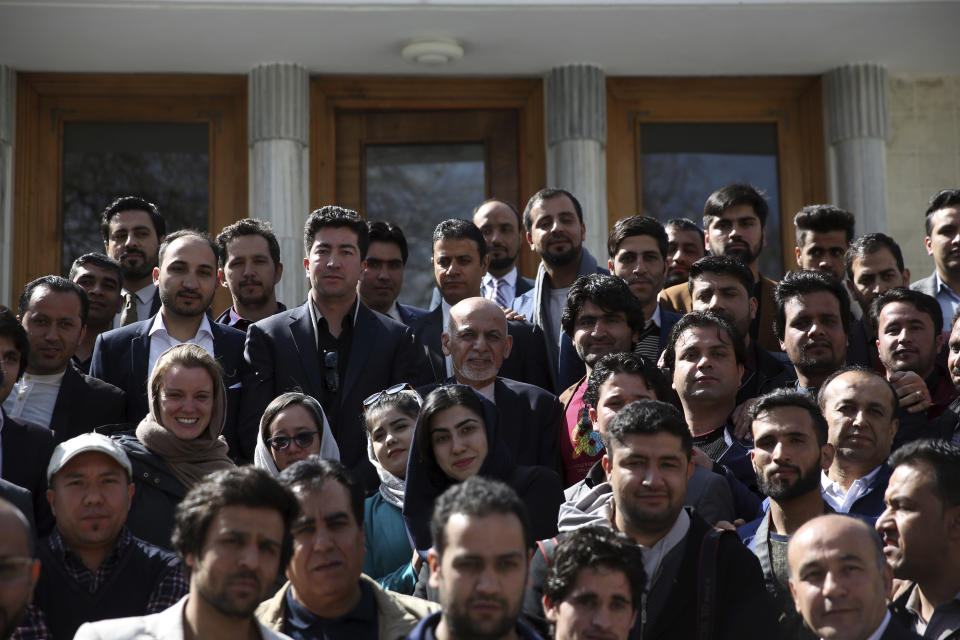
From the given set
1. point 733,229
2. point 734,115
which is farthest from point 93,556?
point 734,115

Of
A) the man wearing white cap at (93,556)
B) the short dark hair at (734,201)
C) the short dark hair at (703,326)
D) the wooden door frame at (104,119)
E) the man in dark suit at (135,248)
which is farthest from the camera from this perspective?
the wooden door frame at (104,119)

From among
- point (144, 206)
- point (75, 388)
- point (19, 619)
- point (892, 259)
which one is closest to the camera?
point (19, 619)

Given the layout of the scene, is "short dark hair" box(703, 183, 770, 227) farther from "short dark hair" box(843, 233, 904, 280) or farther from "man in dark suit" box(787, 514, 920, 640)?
"man in dark suit" box(787, 514, 920, 640)

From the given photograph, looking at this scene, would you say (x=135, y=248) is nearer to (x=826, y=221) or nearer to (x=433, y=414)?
(x=433, y=414)

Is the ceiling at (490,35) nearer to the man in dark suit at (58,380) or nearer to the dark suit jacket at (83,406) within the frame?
the man in dark suit at (58,380)

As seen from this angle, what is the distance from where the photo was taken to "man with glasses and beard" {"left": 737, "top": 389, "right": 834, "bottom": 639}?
4605 mm

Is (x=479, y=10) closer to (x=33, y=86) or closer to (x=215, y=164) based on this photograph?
(x=215, y=164)

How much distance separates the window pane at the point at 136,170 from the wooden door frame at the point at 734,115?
300 centimetres

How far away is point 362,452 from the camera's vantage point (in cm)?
589

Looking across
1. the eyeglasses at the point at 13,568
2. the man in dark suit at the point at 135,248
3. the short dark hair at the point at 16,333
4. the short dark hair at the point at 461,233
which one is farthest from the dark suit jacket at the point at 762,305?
the eyeglasses at the point at 13,568

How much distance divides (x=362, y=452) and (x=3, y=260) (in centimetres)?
432

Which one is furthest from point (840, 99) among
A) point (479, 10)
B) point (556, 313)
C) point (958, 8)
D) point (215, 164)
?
point (215, 164)

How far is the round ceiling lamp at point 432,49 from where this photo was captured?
8.93 metres

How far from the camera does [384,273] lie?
7168 millimetres
